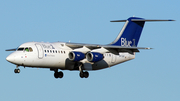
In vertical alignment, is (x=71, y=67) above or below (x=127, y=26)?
below

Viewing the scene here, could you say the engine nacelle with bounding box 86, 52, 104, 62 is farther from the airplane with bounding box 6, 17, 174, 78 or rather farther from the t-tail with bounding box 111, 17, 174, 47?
the t-tail with bounding box 111, 17, 174, 47

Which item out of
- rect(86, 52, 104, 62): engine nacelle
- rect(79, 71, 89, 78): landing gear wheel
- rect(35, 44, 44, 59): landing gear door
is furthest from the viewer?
rect(79, 71, 89, 78): landing gear wheel

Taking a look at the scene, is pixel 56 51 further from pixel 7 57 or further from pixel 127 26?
pixel 127 26

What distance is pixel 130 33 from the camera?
101ft

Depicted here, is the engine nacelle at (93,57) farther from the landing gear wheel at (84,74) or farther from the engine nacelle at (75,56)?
the landing gear wheel at (84,74)

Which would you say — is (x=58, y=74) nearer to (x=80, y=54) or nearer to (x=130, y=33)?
(x=80, y=54)

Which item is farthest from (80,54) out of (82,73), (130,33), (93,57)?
(130,33)

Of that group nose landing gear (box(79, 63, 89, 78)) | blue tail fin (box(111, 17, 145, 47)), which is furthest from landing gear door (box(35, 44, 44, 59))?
blue tail fin (box(111, 17, 145, 47))

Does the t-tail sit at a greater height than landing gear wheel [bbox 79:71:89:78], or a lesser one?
greater

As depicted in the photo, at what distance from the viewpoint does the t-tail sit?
3058 centimetres

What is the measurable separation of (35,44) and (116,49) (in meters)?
5.26

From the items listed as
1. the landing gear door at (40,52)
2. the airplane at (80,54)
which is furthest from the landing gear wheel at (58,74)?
the landing gear door at (40,52)

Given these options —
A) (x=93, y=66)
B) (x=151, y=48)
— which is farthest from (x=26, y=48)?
(x=151, y=48)

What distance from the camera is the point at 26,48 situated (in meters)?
26.0
